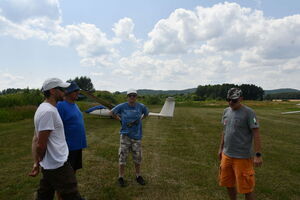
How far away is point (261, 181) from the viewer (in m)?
4.66

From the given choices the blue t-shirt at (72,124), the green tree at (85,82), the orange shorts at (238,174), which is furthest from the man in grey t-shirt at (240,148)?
the green tree at (85,82)

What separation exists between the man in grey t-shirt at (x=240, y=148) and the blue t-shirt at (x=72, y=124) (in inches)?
80.2

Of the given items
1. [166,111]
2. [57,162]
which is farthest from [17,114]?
[57,162]

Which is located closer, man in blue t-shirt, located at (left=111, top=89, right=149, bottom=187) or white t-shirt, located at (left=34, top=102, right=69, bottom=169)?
white t-shirt, located at (left=34, top=102, right=69, bottom=169)

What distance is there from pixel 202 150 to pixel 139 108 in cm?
377

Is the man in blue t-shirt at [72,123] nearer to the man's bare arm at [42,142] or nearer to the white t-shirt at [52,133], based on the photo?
the white t-shirt at [52,133]

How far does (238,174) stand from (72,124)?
228cm

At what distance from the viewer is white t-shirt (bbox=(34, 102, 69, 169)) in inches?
86.0

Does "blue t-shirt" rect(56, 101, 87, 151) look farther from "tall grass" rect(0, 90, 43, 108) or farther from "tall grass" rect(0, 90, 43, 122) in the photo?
"tall grass" rect(0, 90, 43, 108)

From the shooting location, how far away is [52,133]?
2.29 m

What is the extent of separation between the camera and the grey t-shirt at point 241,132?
114 inches

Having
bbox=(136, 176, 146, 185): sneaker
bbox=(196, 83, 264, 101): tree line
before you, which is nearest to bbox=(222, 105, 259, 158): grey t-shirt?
bbox=(136, 176, 146, 185): sneaker

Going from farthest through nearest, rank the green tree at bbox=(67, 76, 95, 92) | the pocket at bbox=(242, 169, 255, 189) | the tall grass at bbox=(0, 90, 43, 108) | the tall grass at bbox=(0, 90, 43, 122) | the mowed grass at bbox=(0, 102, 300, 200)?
the green tree at bbox=(67, 76, 95, 92) → the tall grass at bbox=(0, 90, 43, 108) → the tall grass at bbox=(0, 90, 43, 122) → the mowed grass at bbox=(0, 102, 300, 200) → the pocket at bbox=(242, 169, 255, 189)

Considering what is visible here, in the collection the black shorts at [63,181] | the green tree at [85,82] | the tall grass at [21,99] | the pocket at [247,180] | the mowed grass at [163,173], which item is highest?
the green tree at [85,82]
